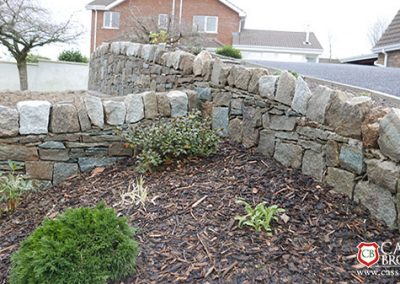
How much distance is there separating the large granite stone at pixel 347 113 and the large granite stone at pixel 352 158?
0.25 ft

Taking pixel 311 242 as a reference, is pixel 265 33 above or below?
above

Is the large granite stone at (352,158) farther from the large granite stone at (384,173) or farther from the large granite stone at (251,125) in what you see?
the large granite stone at (251,125)

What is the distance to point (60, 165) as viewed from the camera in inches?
163

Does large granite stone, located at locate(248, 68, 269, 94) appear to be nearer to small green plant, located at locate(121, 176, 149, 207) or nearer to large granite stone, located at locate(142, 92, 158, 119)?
large granite stone, located at locate(142, 92, 158, 119)

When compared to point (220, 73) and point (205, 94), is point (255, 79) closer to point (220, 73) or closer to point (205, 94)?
point (220, 73)

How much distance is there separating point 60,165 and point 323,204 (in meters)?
2.60

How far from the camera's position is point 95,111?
4.11 metres

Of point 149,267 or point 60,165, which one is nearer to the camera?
point 149,267

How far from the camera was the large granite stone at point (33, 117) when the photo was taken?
394 cm

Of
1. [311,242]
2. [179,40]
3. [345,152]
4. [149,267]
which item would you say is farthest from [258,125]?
[179,40]

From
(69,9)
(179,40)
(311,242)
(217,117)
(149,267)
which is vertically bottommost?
(149,267)

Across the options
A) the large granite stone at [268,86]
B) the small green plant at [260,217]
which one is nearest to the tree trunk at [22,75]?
the large granite stone at [268,86]

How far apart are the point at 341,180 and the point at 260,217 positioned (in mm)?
657

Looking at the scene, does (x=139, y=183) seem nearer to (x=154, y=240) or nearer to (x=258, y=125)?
(x=154, y=240)
